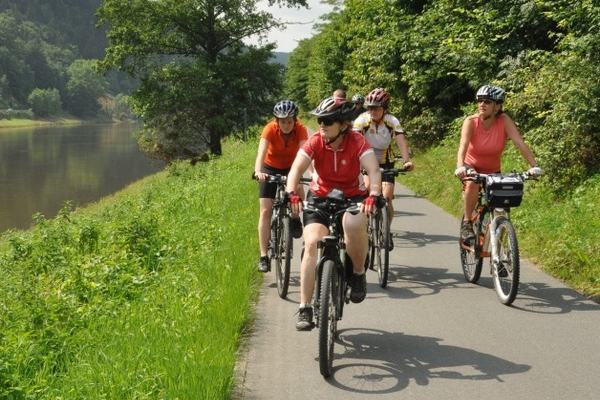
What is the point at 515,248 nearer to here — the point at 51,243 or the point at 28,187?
the point at 51,243

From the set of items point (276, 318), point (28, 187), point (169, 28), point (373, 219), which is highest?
point (169, 28)

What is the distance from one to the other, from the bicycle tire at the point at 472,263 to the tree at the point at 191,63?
27429 millimetres

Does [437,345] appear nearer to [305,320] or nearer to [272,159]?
[305,320]

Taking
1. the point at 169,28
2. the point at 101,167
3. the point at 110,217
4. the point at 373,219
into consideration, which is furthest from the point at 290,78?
the point at 373,219

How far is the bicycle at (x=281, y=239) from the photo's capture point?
283 inches

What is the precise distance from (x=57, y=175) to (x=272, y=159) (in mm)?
38577

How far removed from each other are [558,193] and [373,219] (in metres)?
4.13

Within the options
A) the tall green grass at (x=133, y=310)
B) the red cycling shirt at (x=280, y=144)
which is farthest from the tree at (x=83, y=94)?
the red cycling shirt at (x=280, y=144)

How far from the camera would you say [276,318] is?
637cm

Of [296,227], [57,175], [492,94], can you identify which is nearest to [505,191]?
[492,94]

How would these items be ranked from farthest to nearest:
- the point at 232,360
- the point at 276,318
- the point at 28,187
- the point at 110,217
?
the point at 28,187 → the point at 110,217 → the point at 276,318 → the point at 232,360

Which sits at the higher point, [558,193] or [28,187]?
[558,193]

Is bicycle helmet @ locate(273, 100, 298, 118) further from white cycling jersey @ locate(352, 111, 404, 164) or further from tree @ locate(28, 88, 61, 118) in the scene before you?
tree @ locate(28, 88, 61, 118)

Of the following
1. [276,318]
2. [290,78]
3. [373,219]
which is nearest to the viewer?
[276,318]
